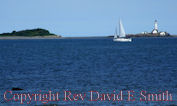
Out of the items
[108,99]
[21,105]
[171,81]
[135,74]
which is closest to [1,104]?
[21,105]

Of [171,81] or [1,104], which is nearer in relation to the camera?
[1,104]

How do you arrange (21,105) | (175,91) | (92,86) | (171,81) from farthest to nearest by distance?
(171,81), (92,86), (175,91), (21,105)

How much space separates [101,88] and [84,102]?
330 inches

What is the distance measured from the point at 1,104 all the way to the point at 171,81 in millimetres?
20922

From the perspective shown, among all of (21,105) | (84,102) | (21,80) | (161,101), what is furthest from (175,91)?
(21,80)

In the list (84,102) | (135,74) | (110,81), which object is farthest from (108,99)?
(135,74)

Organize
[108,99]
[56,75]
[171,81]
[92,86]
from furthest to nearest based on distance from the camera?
[56,75] → [171,81] → [92,86] → [108,99]

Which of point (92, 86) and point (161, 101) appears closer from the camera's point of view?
point (161, 101)

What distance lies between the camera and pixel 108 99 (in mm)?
38500

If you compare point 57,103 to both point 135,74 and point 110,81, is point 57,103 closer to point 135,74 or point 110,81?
point 110,81

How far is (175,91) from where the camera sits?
140ft

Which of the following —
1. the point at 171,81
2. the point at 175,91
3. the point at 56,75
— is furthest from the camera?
the point at 56,75

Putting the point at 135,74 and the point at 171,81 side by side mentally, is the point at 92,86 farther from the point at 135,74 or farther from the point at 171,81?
the point at 135,74

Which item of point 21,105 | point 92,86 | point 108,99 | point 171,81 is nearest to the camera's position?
point 21,105
